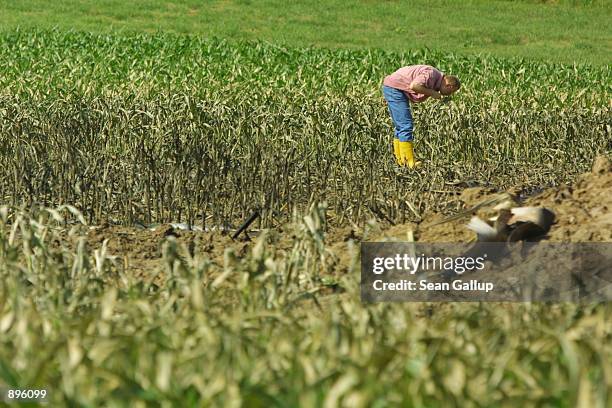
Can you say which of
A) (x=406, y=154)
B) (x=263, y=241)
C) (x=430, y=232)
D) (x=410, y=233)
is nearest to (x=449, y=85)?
(x=406, y=154)

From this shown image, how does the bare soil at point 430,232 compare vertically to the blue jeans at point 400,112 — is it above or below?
below

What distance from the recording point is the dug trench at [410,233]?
582 cm

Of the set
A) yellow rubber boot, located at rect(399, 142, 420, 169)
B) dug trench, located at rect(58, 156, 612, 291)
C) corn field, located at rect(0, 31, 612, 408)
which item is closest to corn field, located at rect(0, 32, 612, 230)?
corn field, located at rect(0, 31, 612, 408)

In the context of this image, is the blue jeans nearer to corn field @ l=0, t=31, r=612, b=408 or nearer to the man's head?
corn field @ l=0, t=31, r=612, b=408

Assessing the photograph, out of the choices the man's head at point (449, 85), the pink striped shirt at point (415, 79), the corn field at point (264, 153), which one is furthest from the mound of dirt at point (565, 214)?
the pink striped shirt at point (415, 79)

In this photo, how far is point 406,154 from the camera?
30.5ft

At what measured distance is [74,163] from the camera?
309 inches

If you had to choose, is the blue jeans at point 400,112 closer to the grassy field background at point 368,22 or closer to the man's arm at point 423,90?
the man's arm at point 423,90

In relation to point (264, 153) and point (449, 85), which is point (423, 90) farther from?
point (264, 153)

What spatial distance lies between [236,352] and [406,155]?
583cm

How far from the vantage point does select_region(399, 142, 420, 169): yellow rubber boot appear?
8.98 meters

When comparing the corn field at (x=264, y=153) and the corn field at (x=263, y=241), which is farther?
the corn field at (x=264, y=153)

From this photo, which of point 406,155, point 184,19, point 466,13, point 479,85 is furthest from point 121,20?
point 406,155

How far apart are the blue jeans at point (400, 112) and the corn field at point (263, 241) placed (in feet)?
0.53
